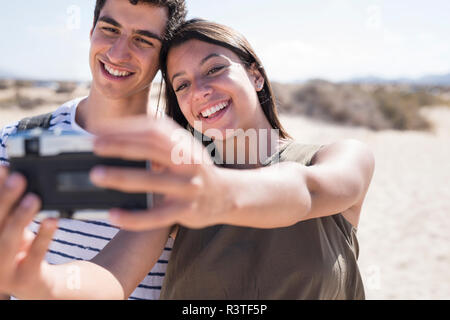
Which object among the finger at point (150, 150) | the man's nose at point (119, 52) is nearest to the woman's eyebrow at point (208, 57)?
the man's nose at point (119, 52)

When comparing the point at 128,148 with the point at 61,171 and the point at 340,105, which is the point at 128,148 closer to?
the point at 61,171

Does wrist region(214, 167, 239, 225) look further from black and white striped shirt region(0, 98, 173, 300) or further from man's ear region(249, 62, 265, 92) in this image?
man's ear region(249, 62, 265, 92)

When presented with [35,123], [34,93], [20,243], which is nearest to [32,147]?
[20,243]

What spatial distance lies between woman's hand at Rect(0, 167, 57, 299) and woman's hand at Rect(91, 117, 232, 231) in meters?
0.24

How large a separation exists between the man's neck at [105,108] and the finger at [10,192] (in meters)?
1.49

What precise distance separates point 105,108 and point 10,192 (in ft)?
5.28

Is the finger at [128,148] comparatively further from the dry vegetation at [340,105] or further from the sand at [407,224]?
the dry vegetation at [340,105]

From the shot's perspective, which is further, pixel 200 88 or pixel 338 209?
pixel 200 88

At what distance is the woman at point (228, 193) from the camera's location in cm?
87

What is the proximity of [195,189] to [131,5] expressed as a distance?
1801mm

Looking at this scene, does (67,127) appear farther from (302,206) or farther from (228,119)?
(302,206)

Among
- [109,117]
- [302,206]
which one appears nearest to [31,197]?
[302,206]

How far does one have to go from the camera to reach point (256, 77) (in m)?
2.34
